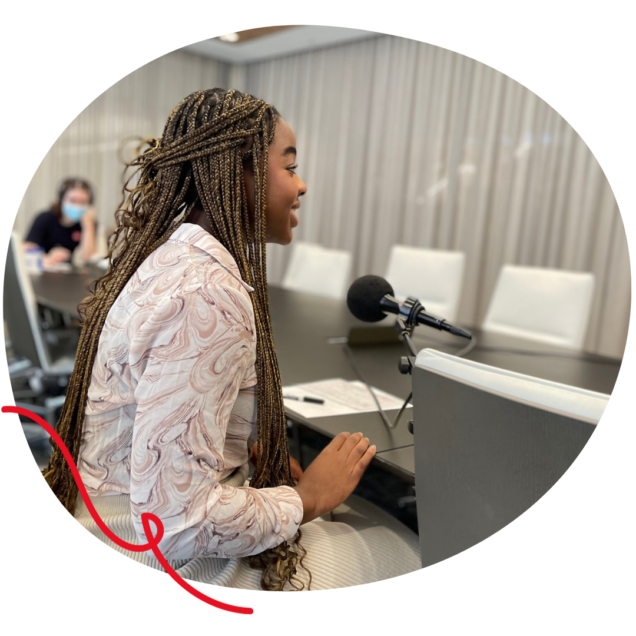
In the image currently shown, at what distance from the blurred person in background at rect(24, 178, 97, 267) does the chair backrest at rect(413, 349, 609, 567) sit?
382 cm

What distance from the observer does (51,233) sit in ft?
13.7

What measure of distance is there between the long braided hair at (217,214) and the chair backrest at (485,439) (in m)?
0.27

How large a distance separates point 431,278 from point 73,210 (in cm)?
261

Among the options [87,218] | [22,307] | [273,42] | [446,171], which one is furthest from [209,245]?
[273,42]

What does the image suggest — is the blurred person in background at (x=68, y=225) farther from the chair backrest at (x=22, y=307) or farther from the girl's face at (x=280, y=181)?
the girl's face at (x=280, y=181)

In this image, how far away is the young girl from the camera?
2.55 ft

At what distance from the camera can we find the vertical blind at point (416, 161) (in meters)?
4.00

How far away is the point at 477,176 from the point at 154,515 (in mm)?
4255

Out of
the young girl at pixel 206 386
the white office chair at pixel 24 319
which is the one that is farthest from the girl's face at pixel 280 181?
the white office chair at pixel 24 319

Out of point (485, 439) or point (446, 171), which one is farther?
point (446, 171)

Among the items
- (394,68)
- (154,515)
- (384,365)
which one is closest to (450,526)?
(154,515)

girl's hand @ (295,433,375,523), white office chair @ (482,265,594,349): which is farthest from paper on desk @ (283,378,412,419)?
white office chair @ (482,265,594,349)

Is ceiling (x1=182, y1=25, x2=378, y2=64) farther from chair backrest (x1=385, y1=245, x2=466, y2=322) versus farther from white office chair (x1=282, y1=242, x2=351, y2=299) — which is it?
chair backrest (x1=385, y1=245, x2=466, y2=322)

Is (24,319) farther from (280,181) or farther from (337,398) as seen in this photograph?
(280,181)
